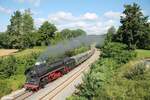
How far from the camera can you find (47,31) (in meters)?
100

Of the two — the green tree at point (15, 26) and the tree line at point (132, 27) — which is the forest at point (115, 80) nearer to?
the tree line at point (132, 27)

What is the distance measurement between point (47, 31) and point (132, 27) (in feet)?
117

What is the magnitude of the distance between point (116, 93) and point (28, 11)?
318ft

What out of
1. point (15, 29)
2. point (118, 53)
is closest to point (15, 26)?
point (15, 29)

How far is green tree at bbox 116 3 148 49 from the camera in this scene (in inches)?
2972

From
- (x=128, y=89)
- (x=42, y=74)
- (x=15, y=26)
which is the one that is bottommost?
(x=128, y=89)

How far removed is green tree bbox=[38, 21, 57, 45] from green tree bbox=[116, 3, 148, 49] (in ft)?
104

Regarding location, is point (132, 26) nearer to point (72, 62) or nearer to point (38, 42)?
point (72, 62)

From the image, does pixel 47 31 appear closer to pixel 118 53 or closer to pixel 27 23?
pixel 27 23

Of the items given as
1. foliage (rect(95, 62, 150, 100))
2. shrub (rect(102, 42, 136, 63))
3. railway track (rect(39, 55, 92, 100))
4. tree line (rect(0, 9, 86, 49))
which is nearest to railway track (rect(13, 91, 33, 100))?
railway track (rect(39, 55, 92, 100))

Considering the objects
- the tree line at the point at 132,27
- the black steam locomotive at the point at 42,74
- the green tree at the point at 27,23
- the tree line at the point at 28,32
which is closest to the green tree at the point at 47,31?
the tree line at the point at 28,32

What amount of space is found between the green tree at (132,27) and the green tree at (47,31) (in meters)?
31.6

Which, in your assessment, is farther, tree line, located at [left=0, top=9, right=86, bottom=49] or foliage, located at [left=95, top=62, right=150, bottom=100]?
tree line, located at [left=0, top=9, right=86, bottom=49]

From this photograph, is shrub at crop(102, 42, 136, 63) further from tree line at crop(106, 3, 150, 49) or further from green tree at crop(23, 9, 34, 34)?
green tree at crop(23, 9, 34, 34)
